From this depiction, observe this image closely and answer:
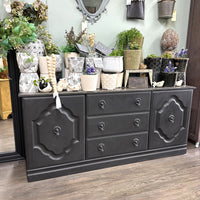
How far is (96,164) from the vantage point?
6.31 ft

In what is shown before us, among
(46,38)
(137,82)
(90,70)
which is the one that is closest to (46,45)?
(46,38)

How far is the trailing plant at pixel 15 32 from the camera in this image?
1506mm

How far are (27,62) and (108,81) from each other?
73 centimetres

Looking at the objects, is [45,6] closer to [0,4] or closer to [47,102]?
[0,4]

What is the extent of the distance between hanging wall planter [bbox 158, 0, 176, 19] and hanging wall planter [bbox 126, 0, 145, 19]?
0.76 ft

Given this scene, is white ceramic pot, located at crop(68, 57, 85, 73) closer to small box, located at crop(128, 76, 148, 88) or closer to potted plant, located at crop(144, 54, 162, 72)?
small box, located at crop(128, 76, 148, 88)

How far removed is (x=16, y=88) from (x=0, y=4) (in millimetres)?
763

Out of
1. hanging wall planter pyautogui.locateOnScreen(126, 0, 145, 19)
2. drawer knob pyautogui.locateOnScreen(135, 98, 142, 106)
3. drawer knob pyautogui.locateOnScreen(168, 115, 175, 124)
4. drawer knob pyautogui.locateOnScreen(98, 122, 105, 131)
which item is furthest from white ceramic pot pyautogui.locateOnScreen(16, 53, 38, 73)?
drawer knob pyautogui.locateOnScreen(168, 115, 175, 124)

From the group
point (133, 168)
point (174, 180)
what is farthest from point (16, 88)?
point (174, 180)

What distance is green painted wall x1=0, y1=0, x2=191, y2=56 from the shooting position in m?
1.91

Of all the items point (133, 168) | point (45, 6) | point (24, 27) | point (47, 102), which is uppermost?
point (45, 6)

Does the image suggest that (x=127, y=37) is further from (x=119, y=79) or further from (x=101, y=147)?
(x=101, y=147)

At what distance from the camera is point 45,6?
172 centimetres

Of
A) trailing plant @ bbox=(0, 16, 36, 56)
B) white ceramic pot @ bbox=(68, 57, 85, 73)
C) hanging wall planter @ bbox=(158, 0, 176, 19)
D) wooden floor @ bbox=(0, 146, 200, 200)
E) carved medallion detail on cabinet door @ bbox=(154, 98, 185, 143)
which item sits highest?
hanging wall planter @ bbox=(158, 0, 176, 19)
